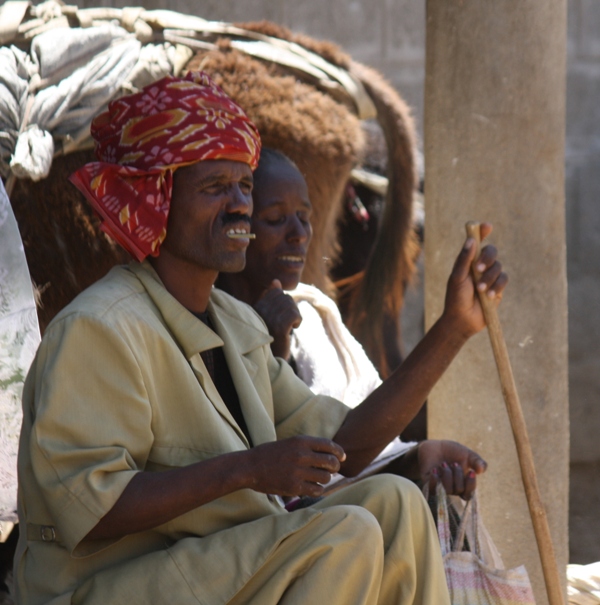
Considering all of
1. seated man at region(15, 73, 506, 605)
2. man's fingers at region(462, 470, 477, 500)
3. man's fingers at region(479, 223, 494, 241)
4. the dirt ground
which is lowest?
the dirt ground

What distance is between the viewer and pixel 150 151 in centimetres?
243

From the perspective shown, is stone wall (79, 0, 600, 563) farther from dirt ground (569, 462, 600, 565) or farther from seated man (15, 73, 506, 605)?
seated man (15, 73, 506, 605)

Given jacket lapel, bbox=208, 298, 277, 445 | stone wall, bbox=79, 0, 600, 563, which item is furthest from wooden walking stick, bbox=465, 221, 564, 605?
stone wall, bbox=79, 0, 600, 563

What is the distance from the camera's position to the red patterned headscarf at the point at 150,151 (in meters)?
2.41

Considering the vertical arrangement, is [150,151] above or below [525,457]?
above

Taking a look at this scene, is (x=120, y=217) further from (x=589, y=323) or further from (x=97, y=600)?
(x=589, y=323)

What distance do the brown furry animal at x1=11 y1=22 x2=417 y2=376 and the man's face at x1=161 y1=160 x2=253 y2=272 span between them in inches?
54.0

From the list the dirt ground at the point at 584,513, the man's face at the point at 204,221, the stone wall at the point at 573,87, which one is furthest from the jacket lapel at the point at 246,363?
the stone wall at the point at 573,87

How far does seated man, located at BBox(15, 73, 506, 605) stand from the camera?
2072 mm

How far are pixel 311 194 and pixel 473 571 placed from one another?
6.55ft

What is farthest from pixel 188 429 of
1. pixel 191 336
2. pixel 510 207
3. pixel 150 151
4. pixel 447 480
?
pixel 510 207

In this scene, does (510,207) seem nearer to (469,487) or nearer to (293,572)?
(469,487)

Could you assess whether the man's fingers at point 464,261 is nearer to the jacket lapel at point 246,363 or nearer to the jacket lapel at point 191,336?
the jacket lapel at point 246,363

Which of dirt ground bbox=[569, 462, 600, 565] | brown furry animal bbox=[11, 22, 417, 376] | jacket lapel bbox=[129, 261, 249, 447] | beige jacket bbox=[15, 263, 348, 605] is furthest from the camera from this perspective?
dirt ground bbox=[569, 462, 600, 565]
